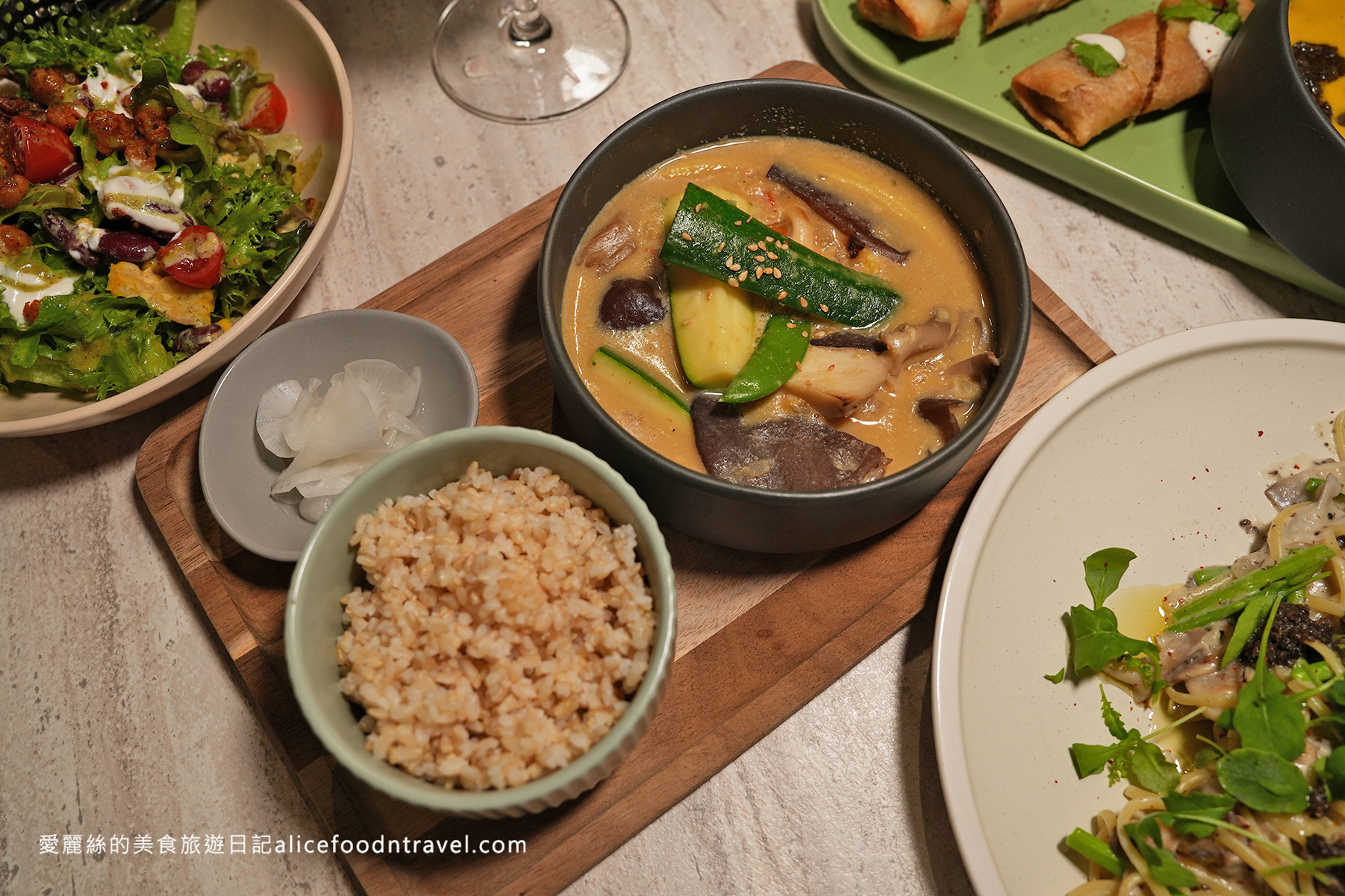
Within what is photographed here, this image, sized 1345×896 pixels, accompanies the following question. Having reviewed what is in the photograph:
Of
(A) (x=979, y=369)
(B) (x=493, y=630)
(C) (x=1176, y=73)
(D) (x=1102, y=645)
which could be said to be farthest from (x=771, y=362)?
(C) (x=1176, y=73)

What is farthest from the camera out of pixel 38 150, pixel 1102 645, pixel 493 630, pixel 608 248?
pixel 38 150

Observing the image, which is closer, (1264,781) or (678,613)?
(1264,781)

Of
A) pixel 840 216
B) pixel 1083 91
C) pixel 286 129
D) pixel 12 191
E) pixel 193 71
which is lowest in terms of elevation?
pixel 12 191

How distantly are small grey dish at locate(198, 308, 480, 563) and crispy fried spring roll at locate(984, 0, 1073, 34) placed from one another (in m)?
1.84

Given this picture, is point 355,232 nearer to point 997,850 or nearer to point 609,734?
point 609,734

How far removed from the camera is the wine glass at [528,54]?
8.74 feet

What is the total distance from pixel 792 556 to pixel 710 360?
1.50ft

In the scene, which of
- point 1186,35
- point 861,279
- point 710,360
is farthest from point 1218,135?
point 710,360

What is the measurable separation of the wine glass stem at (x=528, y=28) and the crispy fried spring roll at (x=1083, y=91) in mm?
1408

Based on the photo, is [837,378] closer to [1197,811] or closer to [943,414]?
[943,414]

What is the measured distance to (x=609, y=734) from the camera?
1.43 metres

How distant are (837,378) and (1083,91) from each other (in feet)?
4.10

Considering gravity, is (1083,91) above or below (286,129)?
above

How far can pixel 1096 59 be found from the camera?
7.93 feet
